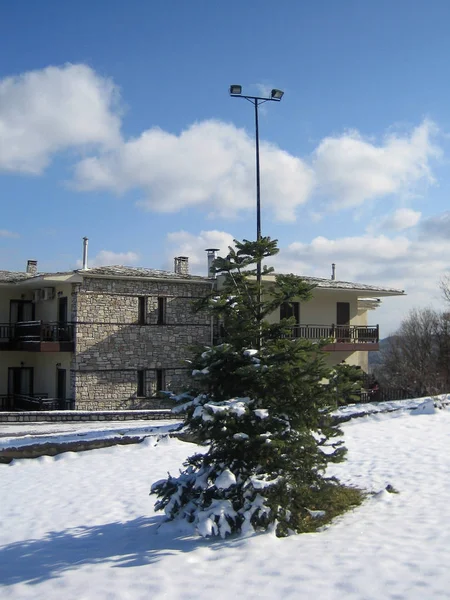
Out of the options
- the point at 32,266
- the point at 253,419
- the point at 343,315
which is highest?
the point at 32,266

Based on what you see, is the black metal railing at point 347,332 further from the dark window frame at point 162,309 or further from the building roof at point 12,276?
the building roof at point 12,276

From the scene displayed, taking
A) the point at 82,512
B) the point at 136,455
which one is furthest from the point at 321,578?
the point at 136,455

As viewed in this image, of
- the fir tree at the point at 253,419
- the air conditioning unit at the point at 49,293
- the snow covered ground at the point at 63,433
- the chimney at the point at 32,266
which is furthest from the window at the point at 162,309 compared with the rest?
the fir tree at the point at 253,419

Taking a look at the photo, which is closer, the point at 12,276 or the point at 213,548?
the point at 213,548

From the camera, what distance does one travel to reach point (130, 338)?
27000mm

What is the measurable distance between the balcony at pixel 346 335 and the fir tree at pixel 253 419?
73.5 ft

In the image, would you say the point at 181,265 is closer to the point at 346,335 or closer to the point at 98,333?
the point at 98,333

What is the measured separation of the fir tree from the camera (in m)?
7.30

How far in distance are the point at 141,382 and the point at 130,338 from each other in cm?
207

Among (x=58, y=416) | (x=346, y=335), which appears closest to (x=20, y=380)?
(x=58, y=416)

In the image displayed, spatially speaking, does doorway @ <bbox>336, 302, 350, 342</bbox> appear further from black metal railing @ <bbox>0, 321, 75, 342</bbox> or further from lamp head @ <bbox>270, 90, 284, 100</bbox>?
lamp head @ <bbox>270, 90, 284, 100</bbox>

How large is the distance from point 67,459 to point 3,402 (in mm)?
15234

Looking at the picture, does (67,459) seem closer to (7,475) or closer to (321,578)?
(7,475)

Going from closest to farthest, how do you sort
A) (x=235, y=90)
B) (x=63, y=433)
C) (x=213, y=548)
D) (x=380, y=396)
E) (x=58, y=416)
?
(x=213, y=548), (x=235, y=90), (x=63, y=433), (x=58, y=416), (x=380, y=396)
